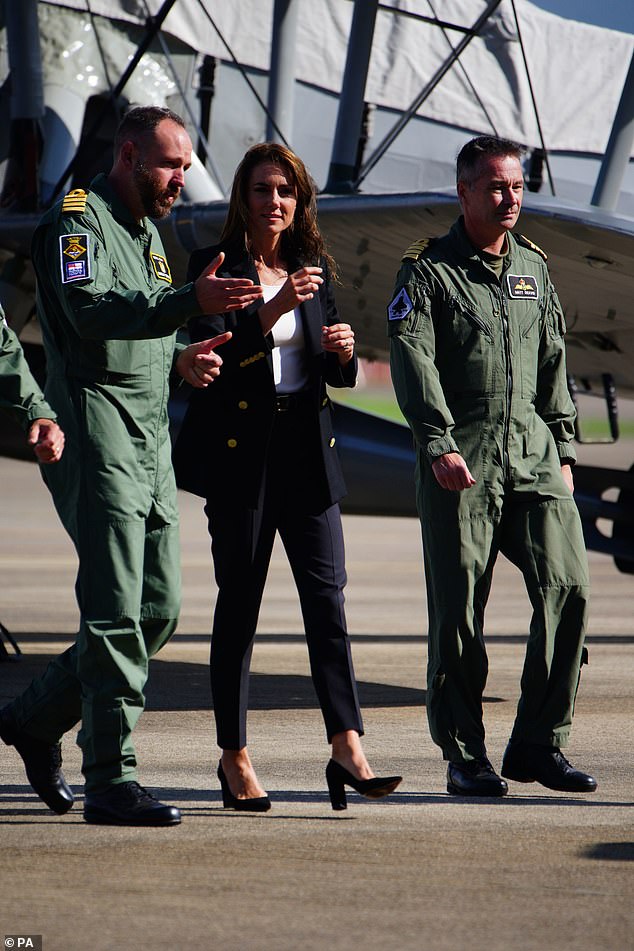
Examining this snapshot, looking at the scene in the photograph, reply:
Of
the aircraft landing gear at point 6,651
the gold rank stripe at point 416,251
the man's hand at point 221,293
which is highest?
the gold rank stripe at point 416,251

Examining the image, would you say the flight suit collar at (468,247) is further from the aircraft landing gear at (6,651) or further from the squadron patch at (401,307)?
the aircraft landing gear at (6,651)

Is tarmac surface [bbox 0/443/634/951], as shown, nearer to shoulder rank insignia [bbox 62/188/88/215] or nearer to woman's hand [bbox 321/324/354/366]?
woman's hand [bbox 321/324/354/366]

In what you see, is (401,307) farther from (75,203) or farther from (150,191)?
(75,203)

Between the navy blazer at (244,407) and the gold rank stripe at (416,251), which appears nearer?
the navy blazer at (244,407)

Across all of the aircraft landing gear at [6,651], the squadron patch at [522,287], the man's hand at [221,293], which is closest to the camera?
the man's hand at [221,293]

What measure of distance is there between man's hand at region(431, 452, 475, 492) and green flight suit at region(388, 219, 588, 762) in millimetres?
81

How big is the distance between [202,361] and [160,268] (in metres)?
0.47

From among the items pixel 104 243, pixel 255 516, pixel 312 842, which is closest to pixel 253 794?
pixel 312 842

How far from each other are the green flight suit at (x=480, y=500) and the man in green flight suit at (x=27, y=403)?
3.80ft

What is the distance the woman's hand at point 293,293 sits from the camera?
4098 mm

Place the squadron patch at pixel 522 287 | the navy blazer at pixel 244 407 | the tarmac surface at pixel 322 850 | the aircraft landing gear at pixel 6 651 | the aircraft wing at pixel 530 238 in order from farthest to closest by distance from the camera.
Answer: the aircraft landing gear at pixel 6 651, the aircraft wing at pixel 530 238, the squadron patch at pixel 522 287, the navy blazer at pixel 244 407, the tarmac surface at pixel 322 850

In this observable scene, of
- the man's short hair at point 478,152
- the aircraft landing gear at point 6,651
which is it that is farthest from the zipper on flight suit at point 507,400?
the aircraft landing gear at point 6,651

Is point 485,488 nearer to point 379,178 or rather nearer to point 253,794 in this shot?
point 253,794

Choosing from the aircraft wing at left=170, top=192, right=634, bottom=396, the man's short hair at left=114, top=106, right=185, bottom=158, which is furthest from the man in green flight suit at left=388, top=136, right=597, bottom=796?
the aircraft wing at left=170, top=192, right=634, bottom=396
